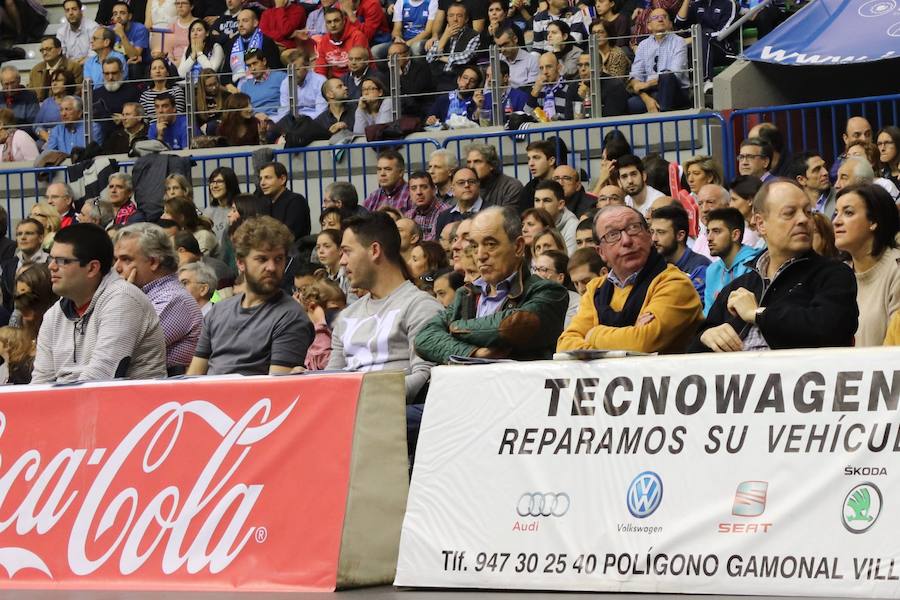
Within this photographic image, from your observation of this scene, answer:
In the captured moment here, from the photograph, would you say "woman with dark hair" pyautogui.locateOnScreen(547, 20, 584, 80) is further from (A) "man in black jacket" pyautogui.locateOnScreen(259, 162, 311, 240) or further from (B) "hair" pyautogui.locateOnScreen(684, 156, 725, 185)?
(B) "hair" pyautogui.locateOnScreen(684, 156, 725, 185)

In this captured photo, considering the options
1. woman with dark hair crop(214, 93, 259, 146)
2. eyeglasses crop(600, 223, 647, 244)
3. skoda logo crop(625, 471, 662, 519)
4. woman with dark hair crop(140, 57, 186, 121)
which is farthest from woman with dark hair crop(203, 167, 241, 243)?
skoda logo crop(625, 471, 662, 519)

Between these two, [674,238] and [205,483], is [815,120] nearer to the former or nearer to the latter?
[674,238]

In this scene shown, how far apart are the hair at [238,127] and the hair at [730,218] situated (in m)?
8.71

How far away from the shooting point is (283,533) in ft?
24.4

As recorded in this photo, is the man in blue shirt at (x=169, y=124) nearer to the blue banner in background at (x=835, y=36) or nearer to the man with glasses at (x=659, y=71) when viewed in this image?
the man with glasses at (x=659, y=71)

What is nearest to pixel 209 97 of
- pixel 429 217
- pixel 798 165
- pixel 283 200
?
pixel 283 200

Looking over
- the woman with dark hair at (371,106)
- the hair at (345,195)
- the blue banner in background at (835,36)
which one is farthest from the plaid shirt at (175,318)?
the woman with dark hair at (371,106)

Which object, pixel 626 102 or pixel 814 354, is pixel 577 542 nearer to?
pixel 814 354

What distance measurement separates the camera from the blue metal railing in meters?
14.2

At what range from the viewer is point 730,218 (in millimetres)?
11031

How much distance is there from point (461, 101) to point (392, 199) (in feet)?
8.22

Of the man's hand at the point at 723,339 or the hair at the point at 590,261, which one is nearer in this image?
the man's hand at the point at 723,339

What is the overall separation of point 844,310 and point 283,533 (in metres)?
2.75

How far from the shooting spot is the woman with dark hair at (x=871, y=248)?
773cm
